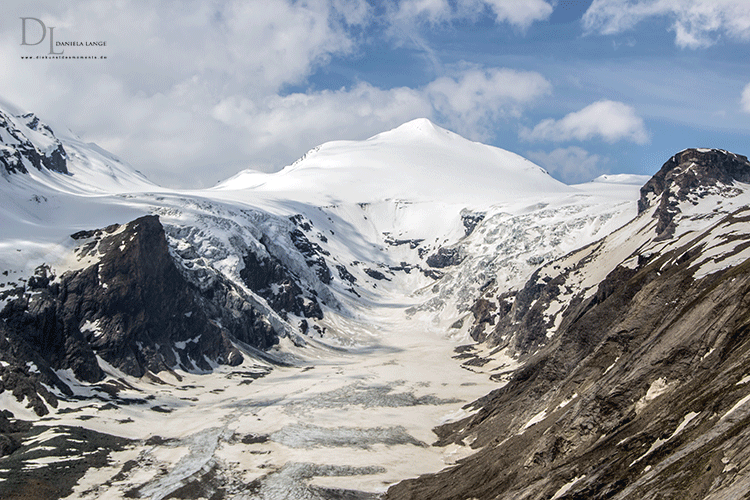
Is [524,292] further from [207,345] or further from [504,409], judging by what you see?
[504,409]

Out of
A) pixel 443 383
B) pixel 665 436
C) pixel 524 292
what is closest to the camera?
pixel 665 436

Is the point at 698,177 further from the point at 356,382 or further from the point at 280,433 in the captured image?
the point at 280,433

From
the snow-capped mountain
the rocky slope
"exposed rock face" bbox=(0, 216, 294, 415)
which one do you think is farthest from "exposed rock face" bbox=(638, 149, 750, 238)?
"exposed rock face" bbox=(0, 216, 294, 415)

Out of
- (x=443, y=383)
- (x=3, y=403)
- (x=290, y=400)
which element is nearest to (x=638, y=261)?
(x=443, y=383)

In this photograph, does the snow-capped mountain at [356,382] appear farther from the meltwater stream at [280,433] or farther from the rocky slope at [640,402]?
the meltwater stream at [280,433]

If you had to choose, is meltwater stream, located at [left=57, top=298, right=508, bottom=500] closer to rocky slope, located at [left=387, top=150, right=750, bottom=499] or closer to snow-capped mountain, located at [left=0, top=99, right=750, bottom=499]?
snow-capped mountain, located at [left=0, top=99, right=750, bottom=499]

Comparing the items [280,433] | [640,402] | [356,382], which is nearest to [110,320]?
[356,382]

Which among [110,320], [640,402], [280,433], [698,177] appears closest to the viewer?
[640,402]

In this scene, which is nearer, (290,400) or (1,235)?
(290,400)
